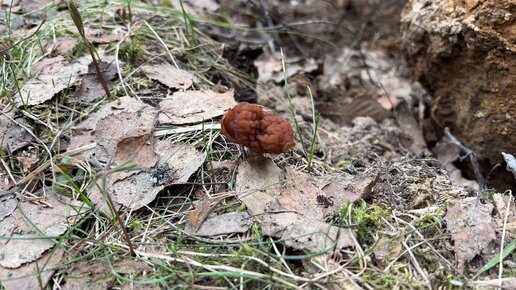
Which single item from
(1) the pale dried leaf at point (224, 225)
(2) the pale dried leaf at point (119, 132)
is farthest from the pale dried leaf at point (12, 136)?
(1) the pale dried leaf at point (224, 225)

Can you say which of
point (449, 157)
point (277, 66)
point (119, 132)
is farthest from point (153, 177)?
point (449, 157)

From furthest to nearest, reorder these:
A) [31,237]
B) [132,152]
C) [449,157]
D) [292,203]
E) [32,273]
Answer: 1. [449,157]
2. [132,152]
3. [292,203]
4. [31,237]
5. [32,273]

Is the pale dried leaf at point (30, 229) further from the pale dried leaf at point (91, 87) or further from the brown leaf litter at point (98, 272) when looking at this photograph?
the pale dried leaf at point (91, 87)

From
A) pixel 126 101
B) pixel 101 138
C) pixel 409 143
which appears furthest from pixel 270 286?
pixel 409 143

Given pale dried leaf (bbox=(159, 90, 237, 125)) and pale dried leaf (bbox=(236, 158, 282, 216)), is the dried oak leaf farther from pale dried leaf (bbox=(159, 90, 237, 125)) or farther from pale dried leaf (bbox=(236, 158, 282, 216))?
pale dried leaf (bbox=(159, 90, 237, 125))

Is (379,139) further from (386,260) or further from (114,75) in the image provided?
(114,75)

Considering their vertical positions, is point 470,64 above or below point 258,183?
above

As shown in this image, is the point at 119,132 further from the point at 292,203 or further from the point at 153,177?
the point at 292,203

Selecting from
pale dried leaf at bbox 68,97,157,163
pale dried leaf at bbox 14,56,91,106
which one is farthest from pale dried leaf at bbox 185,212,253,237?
pale dried leaf at bbox 14,56,91,106
